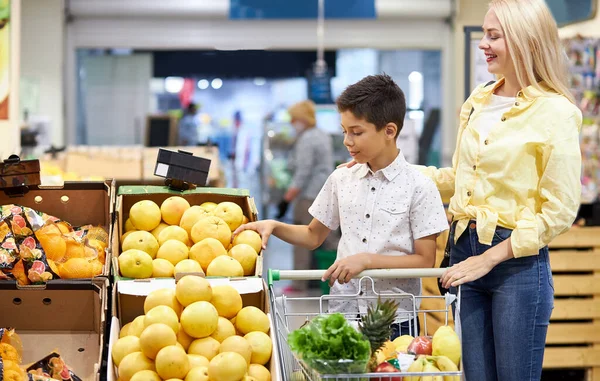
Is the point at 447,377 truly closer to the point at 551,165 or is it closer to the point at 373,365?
the point at 373,365

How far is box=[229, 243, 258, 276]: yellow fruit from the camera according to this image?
8.79 feet

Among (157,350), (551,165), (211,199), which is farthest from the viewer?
(211,199)

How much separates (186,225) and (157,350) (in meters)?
0.77

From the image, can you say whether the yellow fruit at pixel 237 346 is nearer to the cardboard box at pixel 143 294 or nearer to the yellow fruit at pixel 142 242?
the cardboard box at pixel 143 294

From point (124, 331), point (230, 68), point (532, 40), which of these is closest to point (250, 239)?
point (124, 331)

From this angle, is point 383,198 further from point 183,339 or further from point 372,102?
point 183,339

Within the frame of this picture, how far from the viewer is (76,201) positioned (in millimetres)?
3113

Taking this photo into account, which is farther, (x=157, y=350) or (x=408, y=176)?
(x=408, y=176)

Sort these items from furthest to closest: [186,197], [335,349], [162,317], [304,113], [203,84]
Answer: [203,84], [304,113], [186,197], [162,317], [335,349]

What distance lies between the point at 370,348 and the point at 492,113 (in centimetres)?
103

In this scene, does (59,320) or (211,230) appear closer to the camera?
(59,320)

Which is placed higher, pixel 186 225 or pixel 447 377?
pixel 186 225

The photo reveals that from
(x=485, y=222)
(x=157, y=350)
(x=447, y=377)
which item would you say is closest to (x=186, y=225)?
(x=157, y=350)

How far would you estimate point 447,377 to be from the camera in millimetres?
1920
